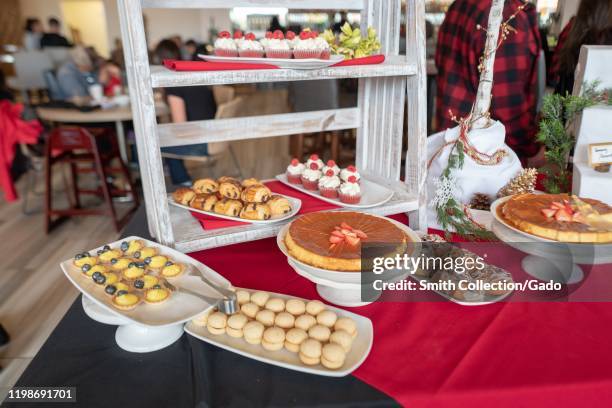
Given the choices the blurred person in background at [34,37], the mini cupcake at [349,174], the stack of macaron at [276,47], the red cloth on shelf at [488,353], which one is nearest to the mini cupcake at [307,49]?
the stack of macaron at [276,47]

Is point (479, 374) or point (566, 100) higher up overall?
point (566, 100)

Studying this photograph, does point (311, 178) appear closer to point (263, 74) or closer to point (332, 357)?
point (263, 74)

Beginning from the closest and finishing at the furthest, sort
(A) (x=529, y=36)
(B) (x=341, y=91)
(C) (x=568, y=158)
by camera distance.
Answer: (C) (x=568, y=158)
(A) (x=529, y=36)
(B) (x=341, y=91)

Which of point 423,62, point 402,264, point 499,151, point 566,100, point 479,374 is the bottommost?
point 479,374

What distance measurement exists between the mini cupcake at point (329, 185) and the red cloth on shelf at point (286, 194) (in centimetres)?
4

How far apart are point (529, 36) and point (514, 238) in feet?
4.08

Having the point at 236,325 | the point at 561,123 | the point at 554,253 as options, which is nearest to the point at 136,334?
the point at 236,325

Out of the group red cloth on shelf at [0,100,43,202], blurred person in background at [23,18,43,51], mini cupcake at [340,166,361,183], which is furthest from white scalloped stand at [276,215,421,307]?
blurred person in background at [23,18,43,51]

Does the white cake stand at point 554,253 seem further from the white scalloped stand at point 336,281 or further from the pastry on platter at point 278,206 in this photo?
the pastry on platter at point 278,206

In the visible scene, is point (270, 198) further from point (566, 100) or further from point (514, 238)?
point (566, 100)

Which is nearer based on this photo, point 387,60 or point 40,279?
point 387,60

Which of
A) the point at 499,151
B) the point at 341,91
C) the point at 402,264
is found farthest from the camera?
the point at 341,91

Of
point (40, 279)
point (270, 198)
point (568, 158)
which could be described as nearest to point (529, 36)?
point (568, 158)

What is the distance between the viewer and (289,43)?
4.22 ft
